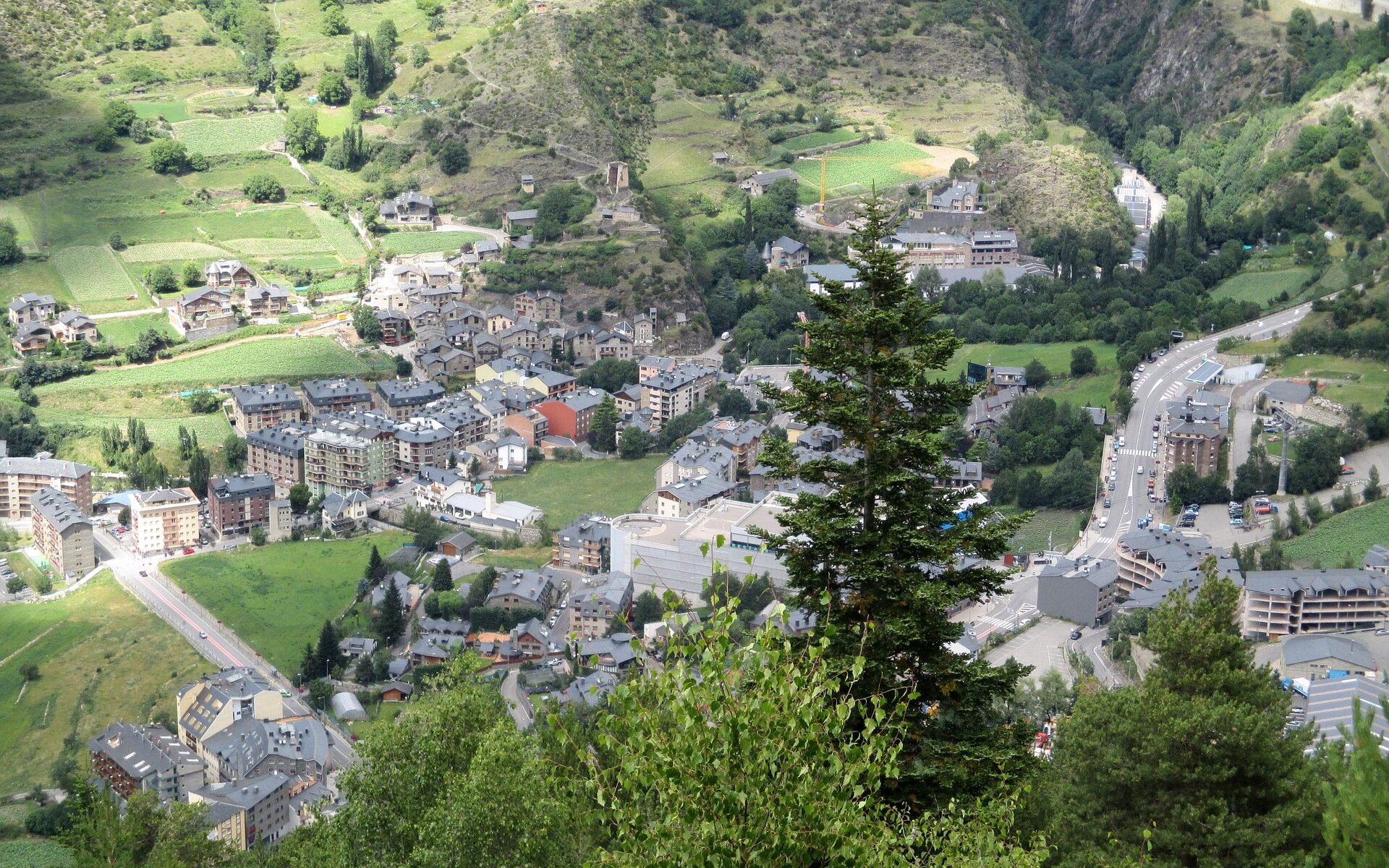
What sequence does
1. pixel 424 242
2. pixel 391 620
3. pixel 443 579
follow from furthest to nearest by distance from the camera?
pixel 424 242, pixel 443 579, pixel 391 620

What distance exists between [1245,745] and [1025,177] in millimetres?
52311

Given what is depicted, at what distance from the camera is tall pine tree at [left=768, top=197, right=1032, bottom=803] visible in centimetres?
1395

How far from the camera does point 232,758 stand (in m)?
33.8

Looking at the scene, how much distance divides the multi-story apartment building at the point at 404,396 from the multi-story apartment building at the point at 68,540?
10727 mm

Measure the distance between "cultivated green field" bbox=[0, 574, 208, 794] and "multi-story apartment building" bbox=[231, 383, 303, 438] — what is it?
384 inches

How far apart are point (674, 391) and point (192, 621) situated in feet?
56.9

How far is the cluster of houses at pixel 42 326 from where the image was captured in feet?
183

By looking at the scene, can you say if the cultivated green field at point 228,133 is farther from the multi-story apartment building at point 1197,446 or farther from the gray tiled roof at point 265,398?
the multi-story apartment building at point 1197,446

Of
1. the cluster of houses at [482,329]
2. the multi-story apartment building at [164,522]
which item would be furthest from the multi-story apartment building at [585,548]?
the cluster of houses at [482,329]

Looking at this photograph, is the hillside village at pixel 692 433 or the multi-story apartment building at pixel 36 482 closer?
the hillside village at pixel 692 433

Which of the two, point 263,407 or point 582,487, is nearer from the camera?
point 582,487

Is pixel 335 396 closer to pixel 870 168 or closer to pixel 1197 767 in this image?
pixel 870 168

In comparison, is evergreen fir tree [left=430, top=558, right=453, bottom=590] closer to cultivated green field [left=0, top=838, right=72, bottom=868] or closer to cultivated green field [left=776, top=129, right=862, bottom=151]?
cultivated green field [left=0, top=838, right=72, bottom=868]

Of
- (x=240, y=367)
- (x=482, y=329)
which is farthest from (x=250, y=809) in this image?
(x=482, y=329)
